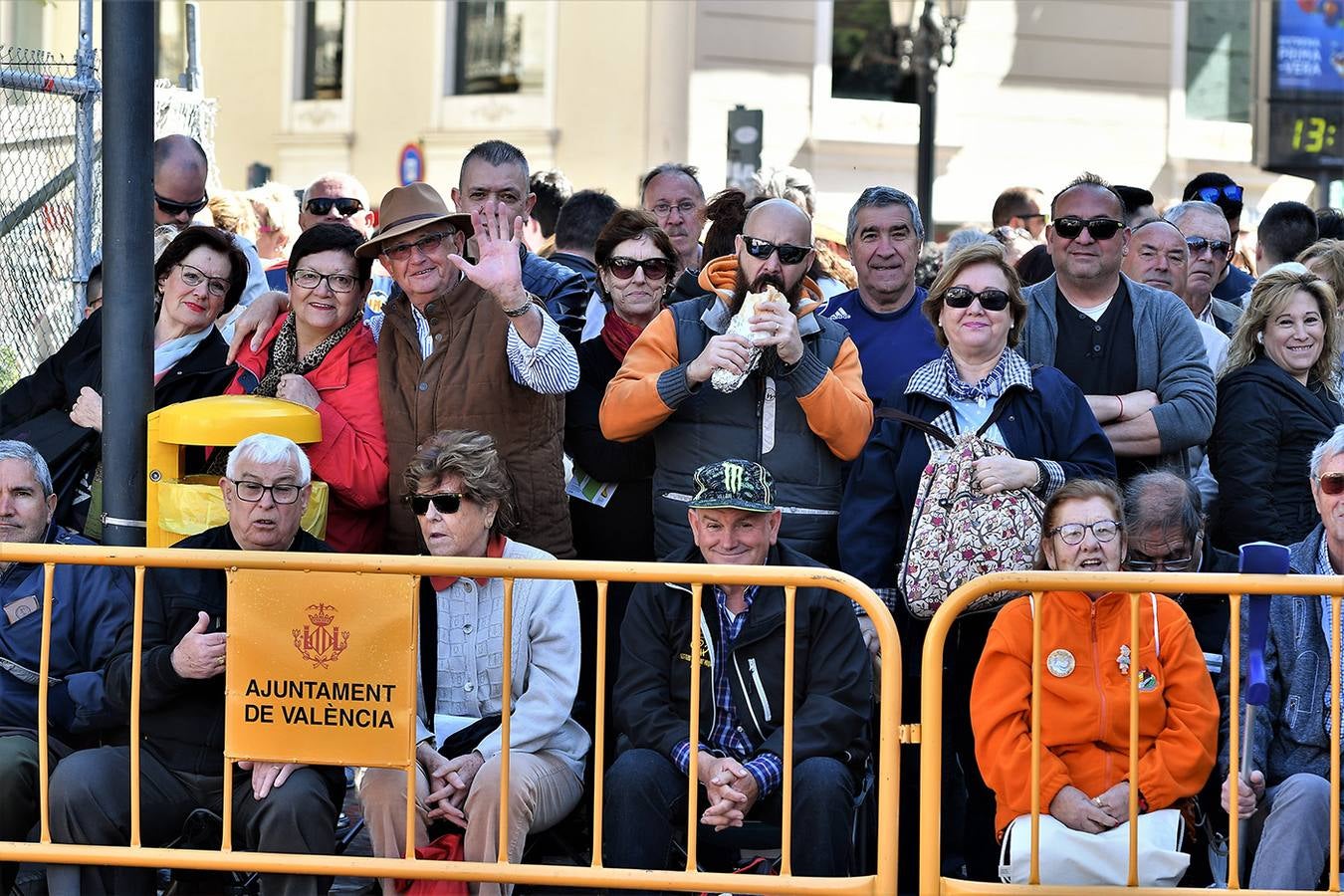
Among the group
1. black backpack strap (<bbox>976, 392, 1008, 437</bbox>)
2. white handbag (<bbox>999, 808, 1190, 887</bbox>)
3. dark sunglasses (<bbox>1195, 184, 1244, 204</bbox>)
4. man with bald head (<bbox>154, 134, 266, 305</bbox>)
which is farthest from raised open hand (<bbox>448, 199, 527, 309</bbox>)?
dark sunglasses (<bbox>1195, 184, 1244, 204</bbox>)

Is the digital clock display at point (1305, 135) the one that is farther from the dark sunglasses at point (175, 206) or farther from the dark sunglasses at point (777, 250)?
the dark sunglasses at point (175, 206)

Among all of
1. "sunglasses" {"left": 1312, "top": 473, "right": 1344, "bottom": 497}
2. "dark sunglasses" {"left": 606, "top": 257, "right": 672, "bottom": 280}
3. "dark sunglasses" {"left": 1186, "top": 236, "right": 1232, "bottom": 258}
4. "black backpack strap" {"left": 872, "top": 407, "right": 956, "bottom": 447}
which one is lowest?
"sunglasses" {"left": 1312, "top": 473, "right": 1344, "bottom": 497}

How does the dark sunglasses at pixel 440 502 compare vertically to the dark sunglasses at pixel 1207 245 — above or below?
below

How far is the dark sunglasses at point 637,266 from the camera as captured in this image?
21.4 feet

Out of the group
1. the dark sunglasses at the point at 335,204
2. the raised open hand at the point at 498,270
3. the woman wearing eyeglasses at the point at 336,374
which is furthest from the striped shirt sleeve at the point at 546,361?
the dark sunglasses at the point at 335,204

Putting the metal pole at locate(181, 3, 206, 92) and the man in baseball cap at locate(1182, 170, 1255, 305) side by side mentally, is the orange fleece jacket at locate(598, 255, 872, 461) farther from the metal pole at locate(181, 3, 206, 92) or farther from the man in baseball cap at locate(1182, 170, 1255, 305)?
the metal pole at locate(181, 3, 206, 92)

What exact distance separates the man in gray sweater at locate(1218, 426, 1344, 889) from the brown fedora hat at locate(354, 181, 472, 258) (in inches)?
111

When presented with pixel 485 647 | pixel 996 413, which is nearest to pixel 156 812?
pixel 485 647

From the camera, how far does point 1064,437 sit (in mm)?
5891

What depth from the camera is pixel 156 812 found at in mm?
5305

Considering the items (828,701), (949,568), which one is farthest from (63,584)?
(949,568)

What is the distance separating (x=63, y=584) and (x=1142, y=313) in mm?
3799

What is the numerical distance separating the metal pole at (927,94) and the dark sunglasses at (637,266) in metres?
7.06

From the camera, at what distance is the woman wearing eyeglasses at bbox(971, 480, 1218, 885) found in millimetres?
5164
